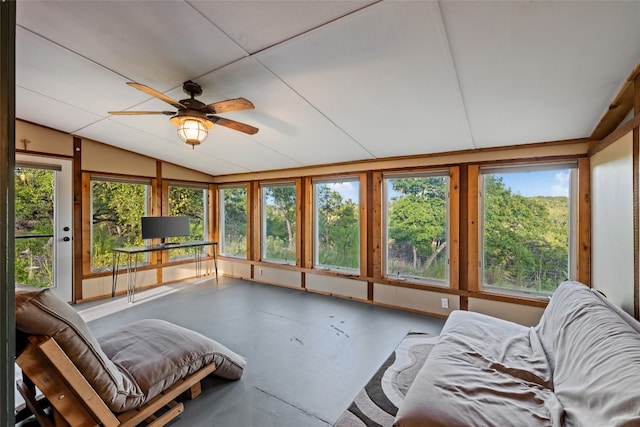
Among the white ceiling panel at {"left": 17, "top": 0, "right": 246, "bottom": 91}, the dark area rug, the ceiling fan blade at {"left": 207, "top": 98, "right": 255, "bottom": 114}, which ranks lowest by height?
the dark area rug

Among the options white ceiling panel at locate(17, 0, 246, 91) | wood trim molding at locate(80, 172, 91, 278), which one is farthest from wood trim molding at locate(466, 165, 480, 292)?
wood trim molding at locate(80, 172, 91, 278)

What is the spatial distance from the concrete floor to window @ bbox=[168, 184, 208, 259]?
0.96 metres

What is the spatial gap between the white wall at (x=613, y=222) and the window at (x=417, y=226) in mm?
1465

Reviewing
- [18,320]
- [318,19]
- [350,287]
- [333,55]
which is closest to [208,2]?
[318,19]

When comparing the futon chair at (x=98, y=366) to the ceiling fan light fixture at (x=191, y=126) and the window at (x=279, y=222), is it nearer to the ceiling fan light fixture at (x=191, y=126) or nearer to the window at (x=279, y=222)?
the ceiling fan light fixture at (x=191, y=126)

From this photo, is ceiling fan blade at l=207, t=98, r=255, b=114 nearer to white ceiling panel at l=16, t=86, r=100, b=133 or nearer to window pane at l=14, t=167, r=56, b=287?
white ceiling panel at l=16, t=86, r=100, b=133

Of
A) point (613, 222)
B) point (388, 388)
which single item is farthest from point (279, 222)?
point (613, 222)

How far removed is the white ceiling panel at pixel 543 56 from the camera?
1.43 metres

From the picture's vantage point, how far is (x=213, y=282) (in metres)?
5.58

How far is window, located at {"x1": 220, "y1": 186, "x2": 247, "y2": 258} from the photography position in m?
6.05

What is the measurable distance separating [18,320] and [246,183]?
4.83 metres

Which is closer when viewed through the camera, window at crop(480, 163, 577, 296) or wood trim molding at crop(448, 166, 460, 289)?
window at crop(480, 163, 577, 296)

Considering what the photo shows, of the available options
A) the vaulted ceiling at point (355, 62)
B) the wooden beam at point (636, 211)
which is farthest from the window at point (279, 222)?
the wooden beam at point (636, 211)

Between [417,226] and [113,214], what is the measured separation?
5050 millimetres
